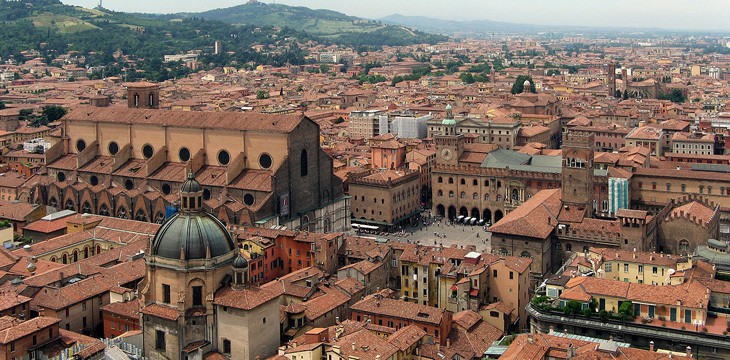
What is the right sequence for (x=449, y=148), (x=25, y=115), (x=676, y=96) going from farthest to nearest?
(x=676, y=96)
(x=25, y=115)
(x=449, y=148)

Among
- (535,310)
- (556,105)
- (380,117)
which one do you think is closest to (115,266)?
(535,310)

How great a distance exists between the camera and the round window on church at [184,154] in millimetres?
67375

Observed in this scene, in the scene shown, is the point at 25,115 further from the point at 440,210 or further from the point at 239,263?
the point at 239,263

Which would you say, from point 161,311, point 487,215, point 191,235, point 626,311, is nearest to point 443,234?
point 487,215

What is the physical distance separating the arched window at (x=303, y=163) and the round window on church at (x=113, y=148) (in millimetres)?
16972

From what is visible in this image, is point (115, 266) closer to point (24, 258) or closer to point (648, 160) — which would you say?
point (24, 258)

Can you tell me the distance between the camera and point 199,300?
132 feet

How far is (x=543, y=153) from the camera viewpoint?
85.8 meters

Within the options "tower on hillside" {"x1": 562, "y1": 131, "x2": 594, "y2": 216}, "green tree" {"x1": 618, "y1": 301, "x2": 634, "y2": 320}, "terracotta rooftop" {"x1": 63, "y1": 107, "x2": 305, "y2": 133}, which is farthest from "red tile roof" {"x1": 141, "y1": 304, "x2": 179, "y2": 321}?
"tower on hillside" {"x1": 562, "y1": 131, "x2": 594, "y2": 216}

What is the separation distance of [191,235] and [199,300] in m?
3.05

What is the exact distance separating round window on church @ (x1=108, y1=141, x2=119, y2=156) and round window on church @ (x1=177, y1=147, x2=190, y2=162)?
22.7 feet

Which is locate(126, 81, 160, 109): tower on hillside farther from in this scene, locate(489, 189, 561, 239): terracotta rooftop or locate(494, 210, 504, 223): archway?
locate(489, 189, 561, 239): terracotta rooftop

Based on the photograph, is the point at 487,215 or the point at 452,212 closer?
the point at 487,215

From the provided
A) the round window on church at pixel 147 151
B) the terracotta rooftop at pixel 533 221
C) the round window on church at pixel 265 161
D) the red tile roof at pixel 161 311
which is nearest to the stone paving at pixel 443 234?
the terracotta rooftop at pixel 533 221
